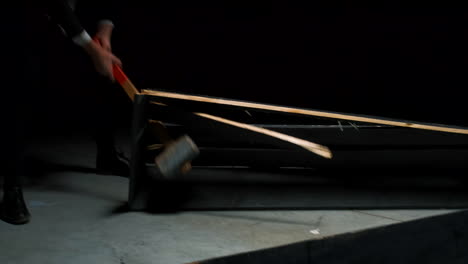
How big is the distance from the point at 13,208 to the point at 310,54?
335 centimetres

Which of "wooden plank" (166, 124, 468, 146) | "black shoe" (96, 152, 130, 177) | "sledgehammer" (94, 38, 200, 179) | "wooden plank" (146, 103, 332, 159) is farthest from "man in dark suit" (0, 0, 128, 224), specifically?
"black shoe" (96, 152, 130, 177)

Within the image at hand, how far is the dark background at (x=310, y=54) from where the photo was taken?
4.43m

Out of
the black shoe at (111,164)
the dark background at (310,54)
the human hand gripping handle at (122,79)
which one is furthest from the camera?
the dark background at (310,54)

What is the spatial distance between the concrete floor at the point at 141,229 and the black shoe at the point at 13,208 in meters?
0.03

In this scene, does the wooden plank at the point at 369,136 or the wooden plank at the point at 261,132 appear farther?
the wooden plank at the point at 369,136

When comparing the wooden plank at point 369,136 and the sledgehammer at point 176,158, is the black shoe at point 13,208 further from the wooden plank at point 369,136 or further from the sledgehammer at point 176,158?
the wooden plank at point 369,136

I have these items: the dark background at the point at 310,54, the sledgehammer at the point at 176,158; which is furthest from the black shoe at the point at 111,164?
the dark background at the point at 310,54

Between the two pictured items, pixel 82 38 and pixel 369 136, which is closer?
pixel 82 38

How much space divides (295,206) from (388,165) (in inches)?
15.5

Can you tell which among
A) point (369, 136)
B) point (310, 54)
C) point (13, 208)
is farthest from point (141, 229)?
point (310, 54)

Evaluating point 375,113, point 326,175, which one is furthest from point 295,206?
point 375,113

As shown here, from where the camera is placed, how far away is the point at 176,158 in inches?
67.4

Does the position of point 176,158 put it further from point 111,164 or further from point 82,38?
point 111,164

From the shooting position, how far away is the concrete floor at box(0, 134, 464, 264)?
1.43m
